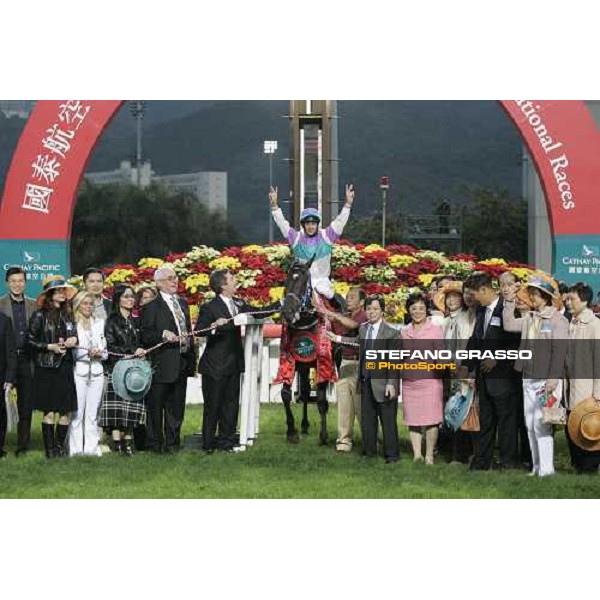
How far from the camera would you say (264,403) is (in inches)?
547

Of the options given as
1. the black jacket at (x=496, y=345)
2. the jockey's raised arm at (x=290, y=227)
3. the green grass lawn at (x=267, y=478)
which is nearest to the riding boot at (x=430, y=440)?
the green grass lawn at (x=267, y=478)

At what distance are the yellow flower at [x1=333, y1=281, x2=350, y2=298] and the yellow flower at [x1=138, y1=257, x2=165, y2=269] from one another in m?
1.39

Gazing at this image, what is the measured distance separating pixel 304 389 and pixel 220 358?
85cm

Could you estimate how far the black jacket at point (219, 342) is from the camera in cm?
1173

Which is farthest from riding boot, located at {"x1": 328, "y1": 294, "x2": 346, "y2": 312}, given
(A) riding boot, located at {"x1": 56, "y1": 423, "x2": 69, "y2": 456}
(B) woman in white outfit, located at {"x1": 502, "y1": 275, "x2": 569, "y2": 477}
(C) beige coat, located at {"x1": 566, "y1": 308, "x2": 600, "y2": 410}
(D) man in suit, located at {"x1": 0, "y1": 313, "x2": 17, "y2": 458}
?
→ (D) man in suit, located at {"x1": 0, "y1": 313, "x2": 17, "y2": 458}

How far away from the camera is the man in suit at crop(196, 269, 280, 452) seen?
11.7 m

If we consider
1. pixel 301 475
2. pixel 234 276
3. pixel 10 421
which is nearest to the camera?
pixel 301 475

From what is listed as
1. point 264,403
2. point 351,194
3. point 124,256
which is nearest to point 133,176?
point 124,256

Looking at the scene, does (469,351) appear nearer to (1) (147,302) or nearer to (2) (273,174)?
(2) (273,174)

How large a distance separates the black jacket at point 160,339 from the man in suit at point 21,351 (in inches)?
35.2

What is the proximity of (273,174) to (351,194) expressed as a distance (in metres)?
0.66

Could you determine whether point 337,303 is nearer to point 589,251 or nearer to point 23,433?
point 589,251

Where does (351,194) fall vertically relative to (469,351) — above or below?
above

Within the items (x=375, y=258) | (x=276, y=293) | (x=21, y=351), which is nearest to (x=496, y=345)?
(x=375, y=258)
